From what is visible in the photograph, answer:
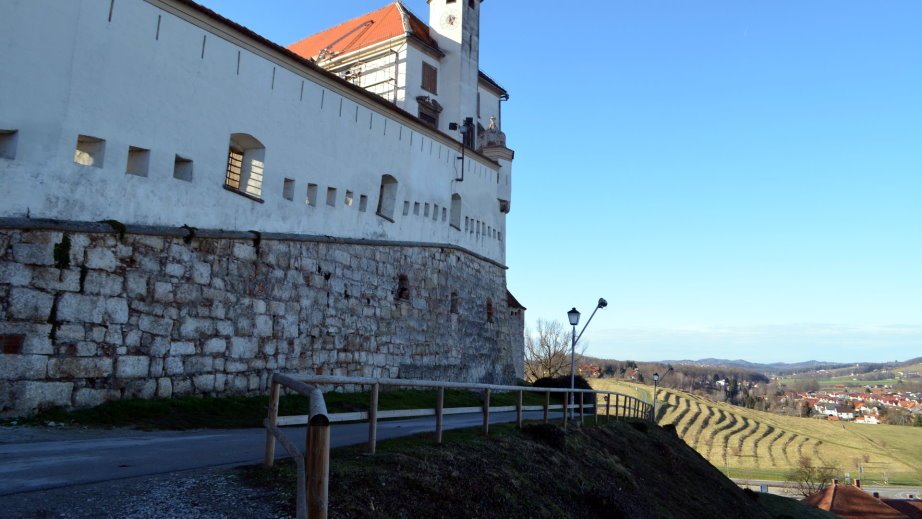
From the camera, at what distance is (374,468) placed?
19.7 ft

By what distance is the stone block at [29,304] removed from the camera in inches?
369

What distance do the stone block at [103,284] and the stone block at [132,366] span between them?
111 cm

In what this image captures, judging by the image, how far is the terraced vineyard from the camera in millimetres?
72375

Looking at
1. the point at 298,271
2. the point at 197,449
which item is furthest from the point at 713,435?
the point at 197,449

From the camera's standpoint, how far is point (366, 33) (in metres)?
28.4

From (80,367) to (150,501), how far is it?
20.9ft

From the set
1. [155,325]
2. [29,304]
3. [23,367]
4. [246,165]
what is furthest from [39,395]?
[246,165]

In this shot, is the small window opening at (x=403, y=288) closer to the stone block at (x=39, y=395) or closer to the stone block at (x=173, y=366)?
the stone block at (x=173, y=366)

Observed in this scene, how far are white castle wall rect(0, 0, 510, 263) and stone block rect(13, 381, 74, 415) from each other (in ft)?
8.50

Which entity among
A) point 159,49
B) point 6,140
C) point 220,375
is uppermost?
point 159,49

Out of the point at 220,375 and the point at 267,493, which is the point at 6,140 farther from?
the point at 267,493

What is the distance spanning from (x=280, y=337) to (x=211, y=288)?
217 cm

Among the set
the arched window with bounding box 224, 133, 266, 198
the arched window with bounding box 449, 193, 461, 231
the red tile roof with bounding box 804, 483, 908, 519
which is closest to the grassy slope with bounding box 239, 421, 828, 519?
the arched window with bounding box 224, 133, 266, 198

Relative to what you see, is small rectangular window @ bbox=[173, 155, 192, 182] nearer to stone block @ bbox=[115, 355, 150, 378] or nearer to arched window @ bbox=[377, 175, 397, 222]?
stone block @ bbox=[115, 355, 150, 378]
